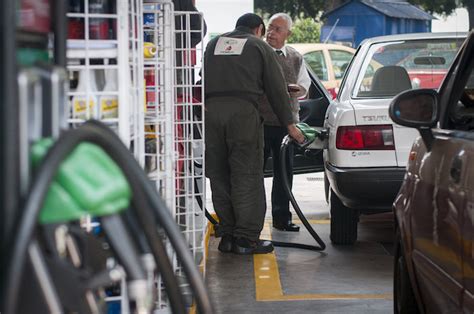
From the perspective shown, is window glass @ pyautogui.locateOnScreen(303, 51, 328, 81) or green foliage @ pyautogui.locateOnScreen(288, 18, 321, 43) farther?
green foliage @ pyautogui.locateOnScreen(288, 18, 321, 43)

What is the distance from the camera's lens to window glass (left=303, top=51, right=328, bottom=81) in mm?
19938

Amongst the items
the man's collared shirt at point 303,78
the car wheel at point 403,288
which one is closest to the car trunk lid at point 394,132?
the man's collared shirt at point 303,78

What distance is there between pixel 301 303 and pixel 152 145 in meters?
2.10

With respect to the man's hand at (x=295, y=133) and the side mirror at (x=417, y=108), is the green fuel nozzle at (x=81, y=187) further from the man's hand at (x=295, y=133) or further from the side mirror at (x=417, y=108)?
the man's hand at (x=295, y=133)

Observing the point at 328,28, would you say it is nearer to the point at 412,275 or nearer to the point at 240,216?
the point at 240,216

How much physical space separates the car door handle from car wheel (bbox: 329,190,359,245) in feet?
15.1

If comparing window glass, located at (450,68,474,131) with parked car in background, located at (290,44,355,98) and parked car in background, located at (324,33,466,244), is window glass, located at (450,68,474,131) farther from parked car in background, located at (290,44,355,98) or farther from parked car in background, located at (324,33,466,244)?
parked car in background, located at (290,44,355,98)

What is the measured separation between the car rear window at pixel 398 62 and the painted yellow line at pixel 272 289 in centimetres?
151

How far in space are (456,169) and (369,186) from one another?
3.71m

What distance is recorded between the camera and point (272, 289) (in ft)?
23.5

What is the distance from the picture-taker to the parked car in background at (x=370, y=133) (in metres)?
7.81

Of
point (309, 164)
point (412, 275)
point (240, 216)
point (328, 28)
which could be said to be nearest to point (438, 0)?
point (328, 28)

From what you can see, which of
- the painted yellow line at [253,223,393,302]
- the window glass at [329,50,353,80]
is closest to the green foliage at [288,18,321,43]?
the window glass at [329,50,353,80]

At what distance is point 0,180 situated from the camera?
1.75 meters
